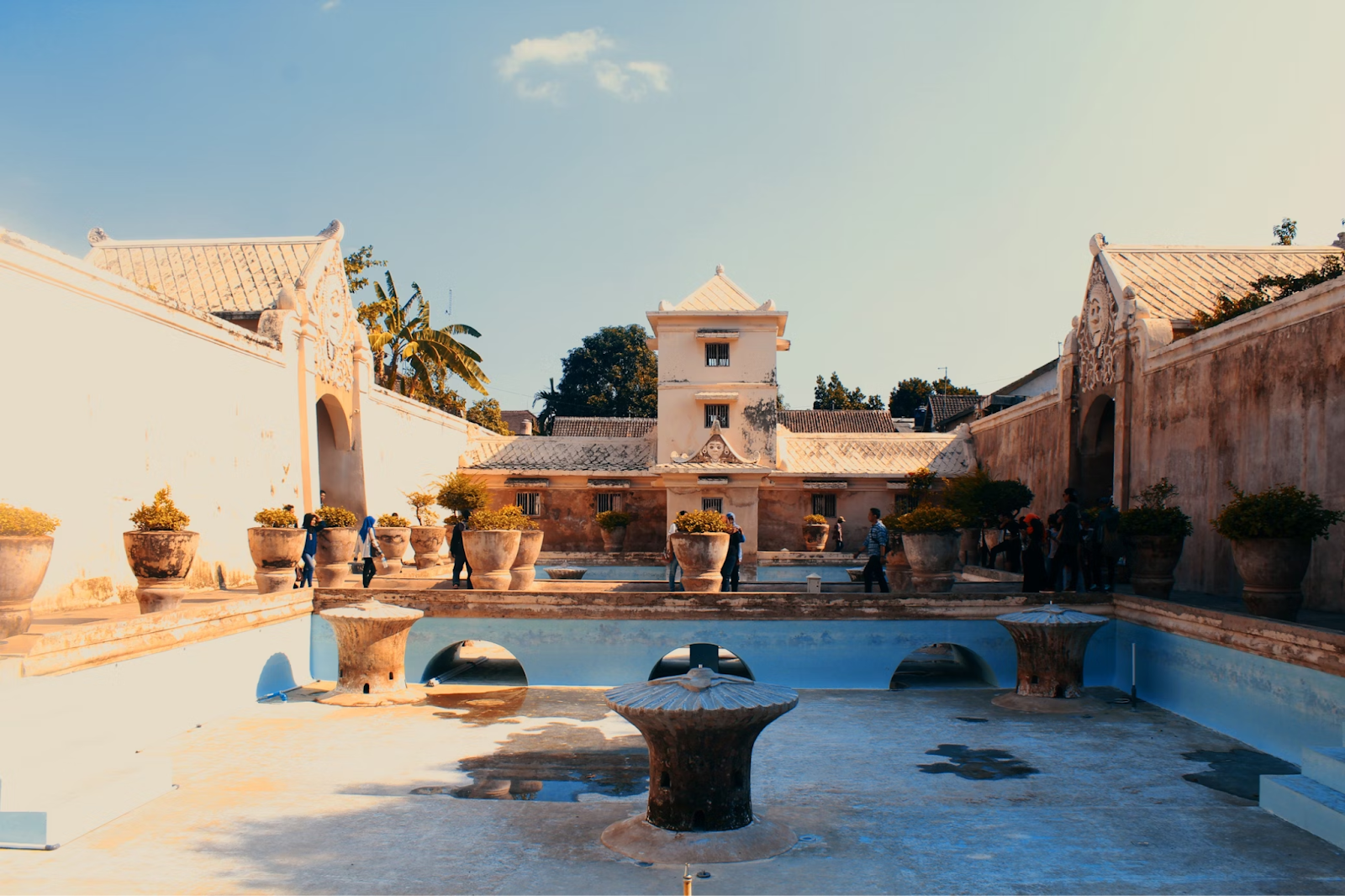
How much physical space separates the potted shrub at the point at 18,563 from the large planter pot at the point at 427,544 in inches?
339

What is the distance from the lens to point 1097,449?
16.4 meters

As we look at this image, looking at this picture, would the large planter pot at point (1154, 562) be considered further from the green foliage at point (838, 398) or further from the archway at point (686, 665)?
the green foliage at point (838, 398)

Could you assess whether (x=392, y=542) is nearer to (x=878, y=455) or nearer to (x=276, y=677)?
(x=276, y=677)

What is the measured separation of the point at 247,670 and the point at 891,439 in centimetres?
1998

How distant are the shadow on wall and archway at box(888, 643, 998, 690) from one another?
6.90 metres

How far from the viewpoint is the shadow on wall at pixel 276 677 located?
1018cm

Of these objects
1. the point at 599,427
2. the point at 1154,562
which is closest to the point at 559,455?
the point at 599,427

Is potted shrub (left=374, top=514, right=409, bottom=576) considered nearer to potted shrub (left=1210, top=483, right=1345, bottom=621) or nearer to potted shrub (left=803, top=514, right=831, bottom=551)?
potted shrub (left=803, top=514, right=831, bottom=551)

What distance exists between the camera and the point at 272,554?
36.2ft

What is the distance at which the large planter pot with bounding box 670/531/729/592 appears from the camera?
38.2 feet

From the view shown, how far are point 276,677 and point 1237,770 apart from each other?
926 centimetres

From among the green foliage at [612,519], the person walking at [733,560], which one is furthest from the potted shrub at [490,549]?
the green foliage at [612,519]

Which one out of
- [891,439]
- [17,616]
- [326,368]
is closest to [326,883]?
[17,616]

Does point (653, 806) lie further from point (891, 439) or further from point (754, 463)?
point (891, 439)
